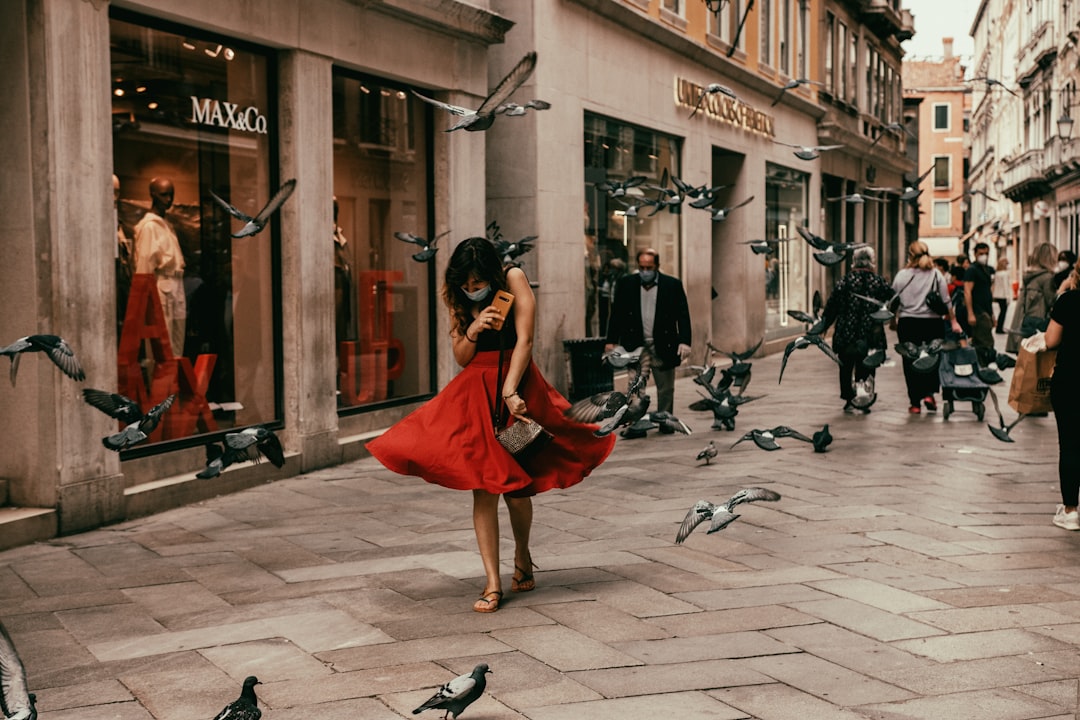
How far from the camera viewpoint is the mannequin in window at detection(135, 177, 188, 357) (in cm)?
909

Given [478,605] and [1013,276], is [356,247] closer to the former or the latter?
[478,605]

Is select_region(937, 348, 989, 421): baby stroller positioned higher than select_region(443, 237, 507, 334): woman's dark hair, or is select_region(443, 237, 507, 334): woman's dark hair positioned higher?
select_region(443, 237, 507, 334): woman's dark hair

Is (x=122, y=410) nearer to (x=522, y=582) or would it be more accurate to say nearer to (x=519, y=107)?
(x=522, y=582)

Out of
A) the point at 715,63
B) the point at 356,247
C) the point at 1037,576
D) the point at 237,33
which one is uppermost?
the point at 715,63

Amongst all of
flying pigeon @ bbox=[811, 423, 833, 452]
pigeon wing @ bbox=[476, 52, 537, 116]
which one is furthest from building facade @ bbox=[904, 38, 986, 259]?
pigeon wing @ bbox=[476, 52, 537, 116]

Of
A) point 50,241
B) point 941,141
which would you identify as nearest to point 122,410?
point 50,241

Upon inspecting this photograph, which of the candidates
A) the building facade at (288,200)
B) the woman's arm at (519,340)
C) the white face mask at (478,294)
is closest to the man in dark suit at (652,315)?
the building facade at (288,200)

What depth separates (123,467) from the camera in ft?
27.8

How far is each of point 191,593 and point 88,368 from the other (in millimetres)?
2284

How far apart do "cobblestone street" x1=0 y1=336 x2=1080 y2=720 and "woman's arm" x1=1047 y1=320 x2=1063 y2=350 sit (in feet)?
3.48

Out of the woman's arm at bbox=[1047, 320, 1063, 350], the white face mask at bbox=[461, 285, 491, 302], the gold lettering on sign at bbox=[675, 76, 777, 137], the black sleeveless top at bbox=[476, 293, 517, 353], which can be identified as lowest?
the woman's arm at bbox=[1047, 320, 1063, 350]

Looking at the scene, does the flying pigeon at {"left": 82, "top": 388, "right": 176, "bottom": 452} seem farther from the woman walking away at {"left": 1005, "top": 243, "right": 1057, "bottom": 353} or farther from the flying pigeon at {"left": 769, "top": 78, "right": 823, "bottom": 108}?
the woman walking away at {"left": 1005, "top": 243, "right": 1057, "bottom": 353}

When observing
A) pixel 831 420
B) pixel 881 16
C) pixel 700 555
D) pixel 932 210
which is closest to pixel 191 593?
pixel 700 555

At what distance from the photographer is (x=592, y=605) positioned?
587 centimetres
